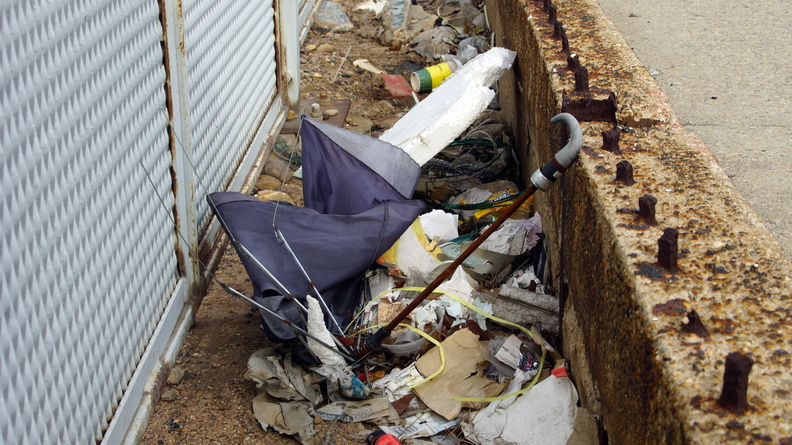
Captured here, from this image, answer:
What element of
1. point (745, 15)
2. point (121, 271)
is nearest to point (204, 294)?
point (121, 271)

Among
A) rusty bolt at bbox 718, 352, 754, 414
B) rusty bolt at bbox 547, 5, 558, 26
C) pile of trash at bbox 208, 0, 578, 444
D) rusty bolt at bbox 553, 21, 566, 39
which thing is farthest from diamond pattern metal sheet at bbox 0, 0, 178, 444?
rusty bolt at bbox 547, 5, 558, 26

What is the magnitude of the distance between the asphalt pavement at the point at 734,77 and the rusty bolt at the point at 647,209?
73cm

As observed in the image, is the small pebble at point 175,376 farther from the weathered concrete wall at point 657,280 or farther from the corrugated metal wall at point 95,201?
the weathered concrete wall at point 657,280

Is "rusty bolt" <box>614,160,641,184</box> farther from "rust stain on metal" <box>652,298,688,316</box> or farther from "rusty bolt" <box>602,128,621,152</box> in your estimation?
"rust stain on metal" <box>652,298,688,316</box>

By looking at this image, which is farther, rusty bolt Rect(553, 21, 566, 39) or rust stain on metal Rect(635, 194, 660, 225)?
rusty bolt Rect(553, 21, 566, 39)

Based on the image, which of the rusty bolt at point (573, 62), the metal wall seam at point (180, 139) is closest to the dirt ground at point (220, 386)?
the metal wall seam at point (180, 139)

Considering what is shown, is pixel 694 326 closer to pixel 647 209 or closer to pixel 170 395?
pixel 647 209

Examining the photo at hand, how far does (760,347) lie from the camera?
1.66m

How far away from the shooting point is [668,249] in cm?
191

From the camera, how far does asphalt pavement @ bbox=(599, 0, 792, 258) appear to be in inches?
120

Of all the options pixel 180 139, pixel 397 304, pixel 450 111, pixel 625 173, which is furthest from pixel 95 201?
pixel 450 111

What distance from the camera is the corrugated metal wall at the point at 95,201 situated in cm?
199

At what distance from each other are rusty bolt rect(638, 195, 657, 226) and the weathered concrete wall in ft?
0.05

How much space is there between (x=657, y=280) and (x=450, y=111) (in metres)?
2.54
